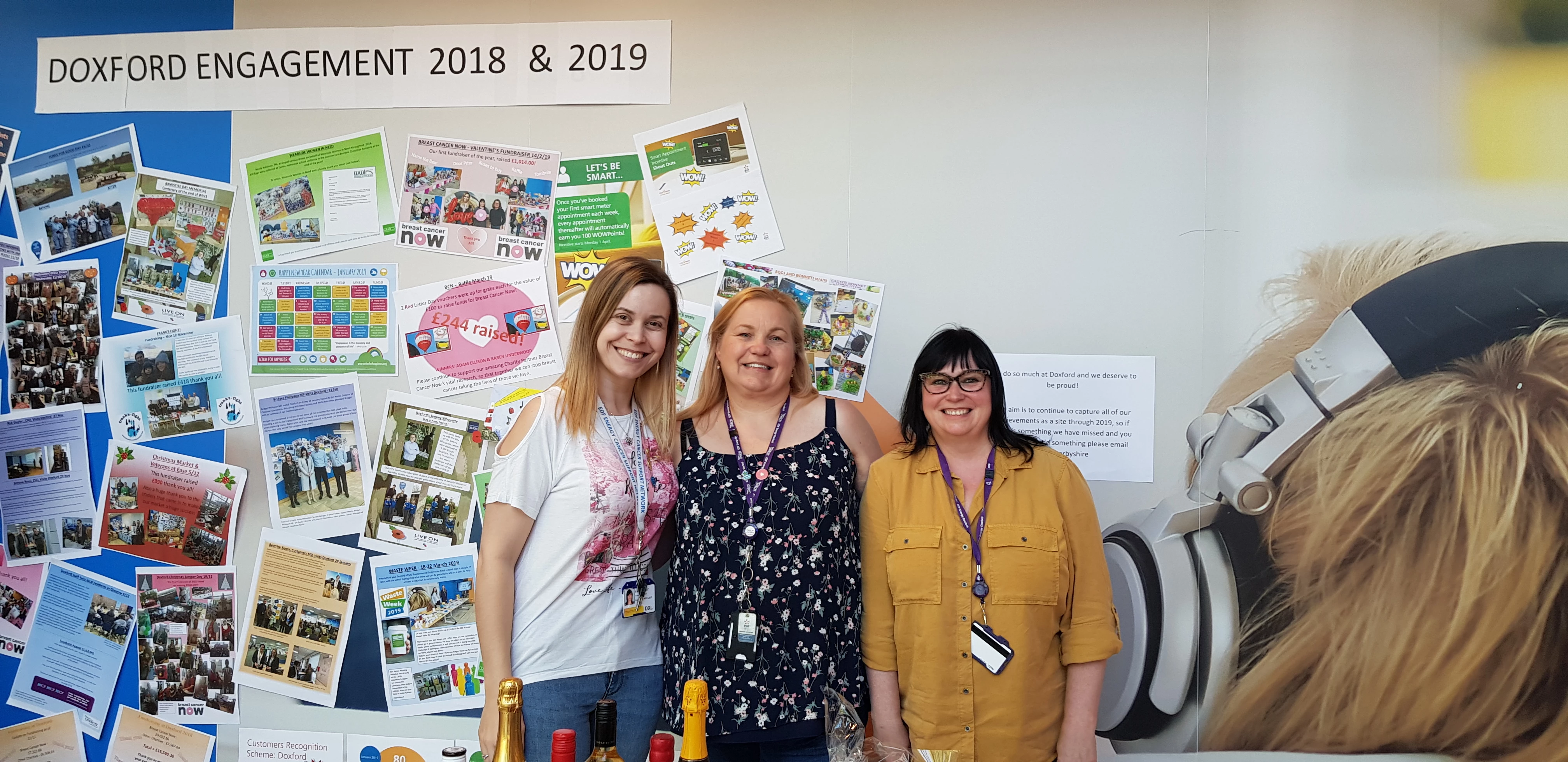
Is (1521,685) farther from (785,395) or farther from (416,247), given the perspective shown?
(416,247)

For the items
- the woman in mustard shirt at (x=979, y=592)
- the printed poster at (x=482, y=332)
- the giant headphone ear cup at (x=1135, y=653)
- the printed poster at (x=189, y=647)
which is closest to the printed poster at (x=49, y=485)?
the printed poster at (x=189, y=647)

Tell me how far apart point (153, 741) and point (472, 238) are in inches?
65.1

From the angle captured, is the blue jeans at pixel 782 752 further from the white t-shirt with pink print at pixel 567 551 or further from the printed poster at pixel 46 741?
the printed poster at pixel 46 741

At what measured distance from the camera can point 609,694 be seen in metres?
1.83

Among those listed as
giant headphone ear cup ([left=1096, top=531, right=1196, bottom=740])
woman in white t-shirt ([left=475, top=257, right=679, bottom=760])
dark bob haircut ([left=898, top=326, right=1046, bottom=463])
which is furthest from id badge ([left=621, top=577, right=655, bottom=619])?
giant headphone ear cup ([left=1096, top=531, right=1196, bottom=740])

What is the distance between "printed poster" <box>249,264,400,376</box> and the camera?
2551 millimetres

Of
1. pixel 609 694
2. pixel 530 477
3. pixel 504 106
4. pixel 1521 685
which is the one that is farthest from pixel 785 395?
pixel 1521 685

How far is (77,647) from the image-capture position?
2.64 metres

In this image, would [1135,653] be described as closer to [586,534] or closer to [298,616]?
[586,534]

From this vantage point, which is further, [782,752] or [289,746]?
[289,746]

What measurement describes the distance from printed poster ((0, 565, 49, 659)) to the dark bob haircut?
8.27 ft

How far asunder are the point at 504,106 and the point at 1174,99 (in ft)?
5.63

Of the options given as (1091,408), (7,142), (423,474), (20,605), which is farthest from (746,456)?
(7,142)

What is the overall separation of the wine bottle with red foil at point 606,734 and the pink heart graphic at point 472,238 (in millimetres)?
1649
